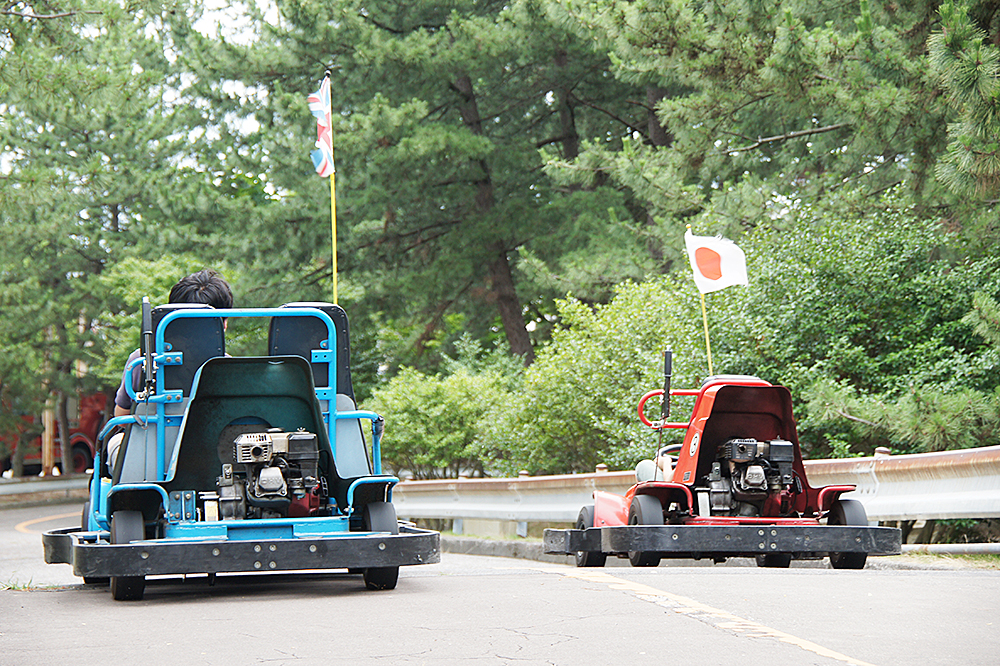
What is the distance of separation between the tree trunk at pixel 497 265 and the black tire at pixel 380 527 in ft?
77.8

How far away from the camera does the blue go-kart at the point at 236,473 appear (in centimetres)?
721

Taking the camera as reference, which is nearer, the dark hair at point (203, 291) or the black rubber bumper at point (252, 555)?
the black rubber bumper at point (252, 555)

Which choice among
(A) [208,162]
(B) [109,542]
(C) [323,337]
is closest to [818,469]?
(C) [323,337]

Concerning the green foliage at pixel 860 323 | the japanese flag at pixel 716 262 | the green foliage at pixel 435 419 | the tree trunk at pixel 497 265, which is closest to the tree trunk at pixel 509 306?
the tree trunk at pixel 497 265

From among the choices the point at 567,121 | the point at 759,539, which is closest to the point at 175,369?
the point at 759,539

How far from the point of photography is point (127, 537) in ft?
24.2

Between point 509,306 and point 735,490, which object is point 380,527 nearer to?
point 735,490

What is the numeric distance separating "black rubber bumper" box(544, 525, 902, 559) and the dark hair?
344 centimetres

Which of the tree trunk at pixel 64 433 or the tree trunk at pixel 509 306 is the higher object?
Result: the tree trunk at pixel 509 306

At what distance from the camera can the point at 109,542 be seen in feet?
25.8

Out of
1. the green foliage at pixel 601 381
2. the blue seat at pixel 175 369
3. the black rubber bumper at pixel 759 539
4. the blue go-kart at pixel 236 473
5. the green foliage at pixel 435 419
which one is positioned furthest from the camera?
the green foliage at pixel 435 419

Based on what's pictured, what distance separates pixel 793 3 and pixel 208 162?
3125 centimetres

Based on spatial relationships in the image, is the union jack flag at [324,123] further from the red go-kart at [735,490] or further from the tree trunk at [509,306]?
the tree trunk at [509,306]

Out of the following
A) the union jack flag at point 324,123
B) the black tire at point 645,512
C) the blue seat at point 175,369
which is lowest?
the black tire at point 645,512
